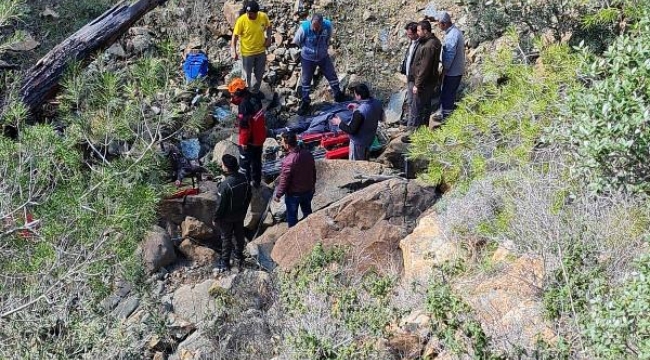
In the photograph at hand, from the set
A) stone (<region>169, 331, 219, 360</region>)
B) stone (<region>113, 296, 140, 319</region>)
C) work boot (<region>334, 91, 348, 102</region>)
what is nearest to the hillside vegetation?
stone (<region>169, 331, 219, 360</region>)

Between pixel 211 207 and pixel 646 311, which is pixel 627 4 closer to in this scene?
pixel 646 311

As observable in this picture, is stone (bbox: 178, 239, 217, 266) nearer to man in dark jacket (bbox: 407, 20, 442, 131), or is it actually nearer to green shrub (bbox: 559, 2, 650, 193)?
man in dark jacket (bbox: 407, 20, 442, 131)

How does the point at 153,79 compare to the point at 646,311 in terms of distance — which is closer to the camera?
the point at 646,311

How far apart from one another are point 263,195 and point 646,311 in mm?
6814

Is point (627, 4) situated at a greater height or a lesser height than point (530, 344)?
greater

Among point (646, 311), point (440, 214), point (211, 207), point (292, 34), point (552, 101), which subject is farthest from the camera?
point (292, 34)

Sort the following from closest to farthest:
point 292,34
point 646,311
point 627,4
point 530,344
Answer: point 646,311
point 530,344
point 627,4
point 292,34

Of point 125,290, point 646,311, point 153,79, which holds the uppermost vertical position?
point 153,79

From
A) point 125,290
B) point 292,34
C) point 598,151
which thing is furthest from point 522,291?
point 292,34

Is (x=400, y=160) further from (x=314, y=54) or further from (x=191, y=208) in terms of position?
(x=191, y=208)

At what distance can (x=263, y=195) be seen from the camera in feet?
35.1

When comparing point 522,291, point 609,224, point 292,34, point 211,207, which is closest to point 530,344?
point 522,291

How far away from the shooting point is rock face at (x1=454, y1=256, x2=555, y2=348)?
616 cm

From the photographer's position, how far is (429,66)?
10406 millimetres
